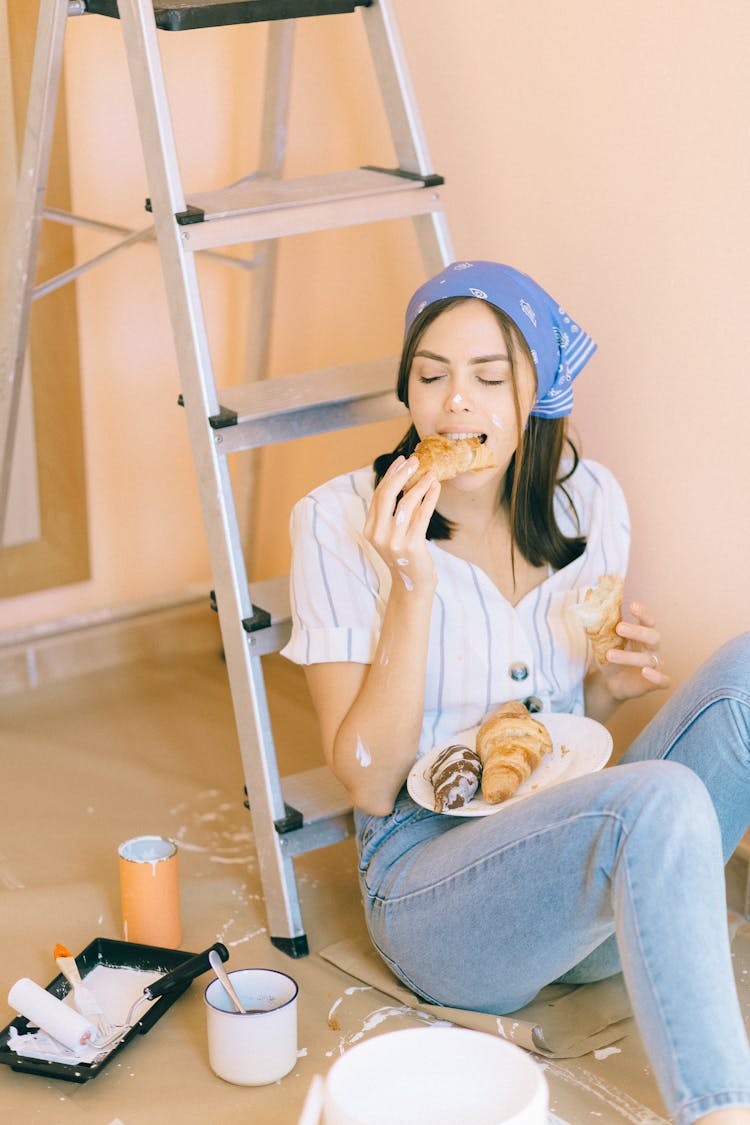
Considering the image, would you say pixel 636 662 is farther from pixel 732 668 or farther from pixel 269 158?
pixel 269 158

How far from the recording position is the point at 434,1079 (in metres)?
1.30

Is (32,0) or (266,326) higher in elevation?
(32,0)

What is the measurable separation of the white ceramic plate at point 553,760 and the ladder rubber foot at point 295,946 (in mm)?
393

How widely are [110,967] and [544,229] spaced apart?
1.32 meters

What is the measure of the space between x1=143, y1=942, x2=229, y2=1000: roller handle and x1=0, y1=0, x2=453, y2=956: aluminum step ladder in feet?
0.68

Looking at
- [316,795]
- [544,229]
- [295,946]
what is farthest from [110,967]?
[544,229]

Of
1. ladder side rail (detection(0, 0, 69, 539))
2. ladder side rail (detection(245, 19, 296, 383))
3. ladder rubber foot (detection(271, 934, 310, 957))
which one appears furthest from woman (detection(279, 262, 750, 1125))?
ladder side rail (detection(245, 19, 296, 383))

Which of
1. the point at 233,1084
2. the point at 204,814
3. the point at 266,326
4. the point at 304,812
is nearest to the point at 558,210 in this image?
the point at 266,326

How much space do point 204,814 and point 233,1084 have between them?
29.9 inches

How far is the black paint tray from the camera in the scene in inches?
64.4

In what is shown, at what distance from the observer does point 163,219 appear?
183 centimetres

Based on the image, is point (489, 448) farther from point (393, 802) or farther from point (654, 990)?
point (654, 990)

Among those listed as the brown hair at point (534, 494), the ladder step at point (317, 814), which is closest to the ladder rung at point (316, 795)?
the ladder step at point (317, 814)

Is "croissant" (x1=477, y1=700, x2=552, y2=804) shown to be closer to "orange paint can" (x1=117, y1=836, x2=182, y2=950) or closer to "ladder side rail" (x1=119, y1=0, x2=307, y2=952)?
"ladder side rail" (x1=119, y1=0, x2=307, y2=952)
